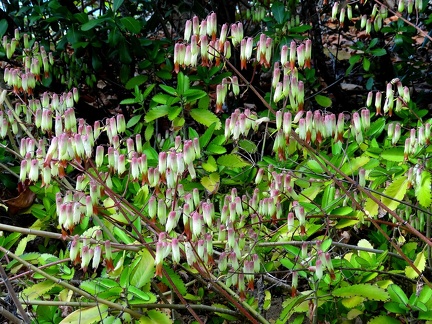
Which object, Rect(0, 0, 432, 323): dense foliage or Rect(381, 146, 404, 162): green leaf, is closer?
Rect(0, 0, 432, 323): dense foliage

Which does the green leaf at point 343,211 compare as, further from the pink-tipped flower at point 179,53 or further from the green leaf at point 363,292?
the pink-tipped flower at point 179,53

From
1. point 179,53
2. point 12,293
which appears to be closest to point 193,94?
point 179,53

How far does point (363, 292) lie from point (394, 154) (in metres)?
0.74

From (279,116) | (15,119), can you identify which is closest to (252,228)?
(279,116)

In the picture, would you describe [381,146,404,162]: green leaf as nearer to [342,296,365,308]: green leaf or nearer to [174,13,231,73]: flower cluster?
[342,296,365,308]: green leaf

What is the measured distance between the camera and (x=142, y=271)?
240cm

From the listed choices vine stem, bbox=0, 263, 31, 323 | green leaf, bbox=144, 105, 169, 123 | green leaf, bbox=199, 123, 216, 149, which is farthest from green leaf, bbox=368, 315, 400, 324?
green leaf, bbox=144, 105, 169, 123

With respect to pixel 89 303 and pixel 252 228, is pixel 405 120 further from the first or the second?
A: pixel 89 303

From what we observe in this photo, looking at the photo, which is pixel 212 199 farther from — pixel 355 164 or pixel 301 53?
pixel 301 53

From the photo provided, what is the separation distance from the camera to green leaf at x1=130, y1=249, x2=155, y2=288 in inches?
93.9

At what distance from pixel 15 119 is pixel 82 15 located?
1038mm

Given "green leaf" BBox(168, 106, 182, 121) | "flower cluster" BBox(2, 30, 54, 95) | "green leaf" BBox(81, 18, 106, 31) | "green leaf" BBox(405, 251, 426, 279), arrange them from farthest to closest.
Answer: "green leaf" BBox(81, 18, 106, 31) → "green leaf" BBox(168, 106, 182, 121) → "flower cluster" BBox(2, 30, 54, 95) → "green leaf" BBox(405, 251, 426, 279)

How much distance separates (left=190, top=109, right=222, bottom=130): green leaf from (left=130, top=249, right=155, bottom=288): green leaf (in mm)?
1058

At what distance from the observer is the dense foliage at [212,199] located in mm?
2207
